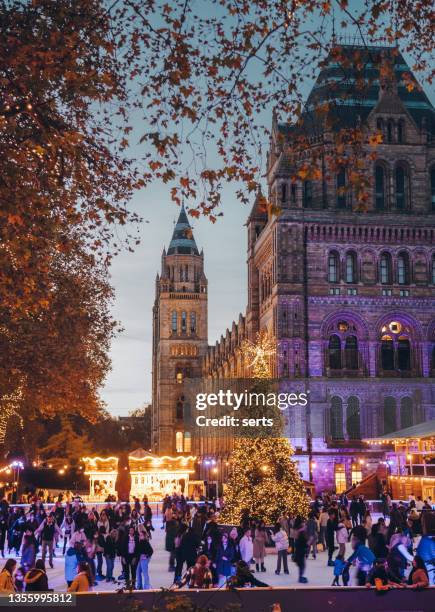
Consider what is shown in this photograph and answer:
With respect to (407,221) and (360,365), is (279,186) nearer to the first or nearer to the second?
(407,221)

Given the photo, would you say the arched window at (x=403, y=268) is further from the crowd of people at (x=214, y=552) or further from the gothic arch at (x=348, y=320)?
the crowd of people at (x=214, y=552)

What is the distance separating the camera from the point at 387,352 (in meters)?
53.6

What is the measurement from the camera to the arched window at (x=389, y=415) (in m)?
52.2

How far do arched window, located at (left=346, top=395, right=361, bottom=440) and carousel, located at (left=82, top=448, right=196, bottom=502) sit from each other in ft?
34.6

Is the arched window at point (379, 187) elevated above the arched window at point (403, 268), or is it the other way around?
the arched window at point (379, 187)

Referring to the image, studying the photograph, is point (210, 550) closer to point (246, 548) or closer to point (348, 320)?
point (246, 548)

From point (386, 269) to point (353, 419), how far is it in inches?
418

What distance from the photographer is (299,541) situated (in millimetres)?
18766

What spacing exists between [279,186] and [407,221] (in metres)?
9.09

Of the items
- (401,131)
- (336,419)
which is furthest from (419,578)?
(401,131)

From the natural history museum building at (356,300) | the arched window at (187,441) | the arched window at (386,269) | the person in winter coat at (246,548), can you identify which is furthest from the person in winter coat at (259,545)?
the arched window at (187,441)

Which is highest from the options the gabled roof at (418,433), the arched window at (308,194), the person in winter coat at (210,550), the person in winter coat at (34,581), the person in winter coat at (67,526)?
the arched window at (308,194)

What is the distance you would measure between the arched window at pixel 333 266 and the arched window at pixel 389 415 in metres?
8.69

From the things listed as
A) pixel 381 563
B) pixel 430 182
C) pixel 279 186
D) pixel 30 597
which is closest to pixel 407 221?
pixel 430 182
